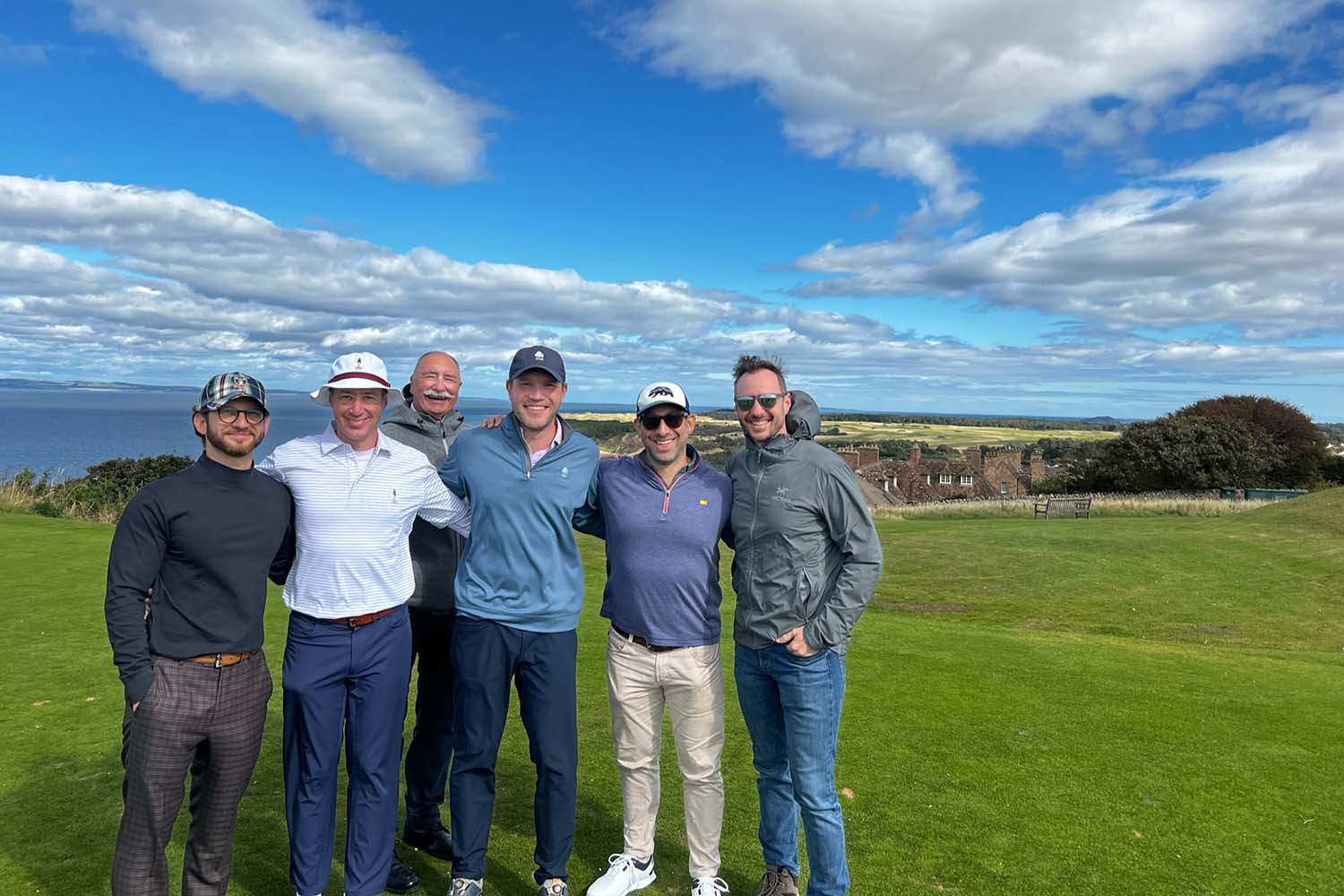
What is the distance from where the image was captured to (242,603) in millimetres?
3473

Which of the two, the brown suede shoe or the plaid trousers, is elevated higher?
the plaid trousers

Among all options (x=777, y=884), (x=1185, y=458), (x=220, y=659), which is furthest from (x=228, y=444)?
(x=1185, y=458)

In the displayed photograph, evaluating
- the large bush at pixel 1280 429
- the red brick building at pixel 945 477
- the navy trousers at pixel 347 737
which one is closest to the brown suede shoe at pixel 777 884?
the navy trousers at pixel 347 737

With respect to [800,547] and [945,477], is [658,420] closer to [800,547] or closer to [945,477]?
[800,547]

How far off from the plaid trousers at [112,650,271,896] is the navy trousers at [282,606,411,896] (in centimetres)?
20

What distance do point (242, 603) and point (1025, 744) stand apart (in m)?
5.42

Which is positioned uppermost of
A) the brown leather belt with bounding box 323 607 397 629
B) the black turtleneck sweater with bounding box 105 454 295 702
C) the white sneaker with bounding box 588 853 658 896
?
Answer: the black turtleneck sweater with bounding box 105 454 295 702

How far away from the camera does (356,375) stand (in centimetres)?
385

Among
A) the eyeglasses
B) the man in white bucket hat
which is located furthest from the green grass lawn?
the eyeglasses

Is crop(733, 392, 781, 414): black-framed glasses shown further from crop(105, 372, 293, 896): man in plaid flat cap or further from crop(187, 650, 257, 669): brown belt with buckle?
crop(187, 650, 257, 669): brown belt with buckle

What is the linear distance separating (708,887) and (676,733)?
0.74 m

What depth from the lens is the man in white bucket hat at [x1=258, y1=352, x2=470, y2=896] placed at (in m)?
3.74

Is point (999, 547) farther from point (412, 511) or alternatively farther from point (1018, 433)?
point (1018, 433)

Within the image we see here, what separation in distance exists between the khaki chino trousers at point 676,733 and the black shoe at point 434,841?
3.58 ft
